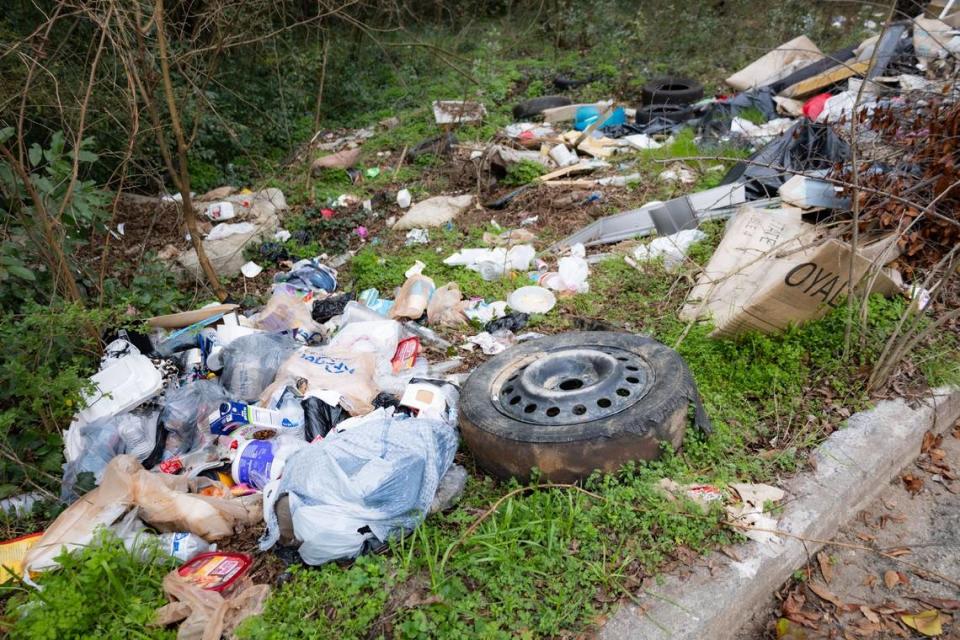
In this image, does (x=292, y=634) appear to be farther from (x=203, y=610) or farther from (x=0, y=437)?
(x=0, y=437)

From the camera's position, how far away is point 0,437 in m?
2.81

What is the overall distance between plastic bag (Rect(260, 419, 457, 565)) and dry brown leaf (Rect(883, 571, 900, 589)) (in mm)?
1697

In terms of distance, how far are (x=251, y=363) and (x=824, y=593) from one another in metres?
2.83

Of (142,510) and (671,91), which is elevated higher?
(671,91)

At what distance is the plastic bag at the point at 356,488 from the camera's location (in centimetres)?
228

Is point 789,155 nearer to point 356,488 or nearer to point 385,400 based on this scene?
point 385,400

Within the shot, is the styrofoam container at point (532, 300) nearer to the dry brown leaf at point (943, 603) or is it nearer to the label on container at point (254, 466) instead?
the label on container at point (254, 466)

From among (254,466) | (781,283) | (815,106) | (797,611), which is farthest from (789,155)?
(254,466)

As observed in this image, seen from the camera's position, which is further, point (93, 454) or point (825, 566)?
point (93, 454)

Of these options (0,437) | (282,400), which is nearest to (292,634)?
(282,400)

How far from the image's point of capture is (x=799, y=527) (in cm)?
232

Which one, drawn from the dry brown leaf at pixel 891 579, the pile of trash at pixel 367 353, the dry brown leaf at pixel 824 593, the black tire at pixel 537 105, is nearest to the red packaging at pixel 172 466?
the pile of trash at pixel 367 353

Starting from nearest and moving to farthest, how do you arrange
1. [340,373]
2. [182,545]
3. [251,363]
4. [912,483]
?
[182,545] < [912,483] < [340,373] < [251,363]

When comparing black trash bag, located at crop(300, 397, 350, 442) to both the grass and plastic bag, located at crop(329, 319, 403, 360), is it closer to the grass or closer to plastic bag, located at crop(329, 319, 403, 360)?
plastic bag, located at crop(329, 319, 403, 360)
